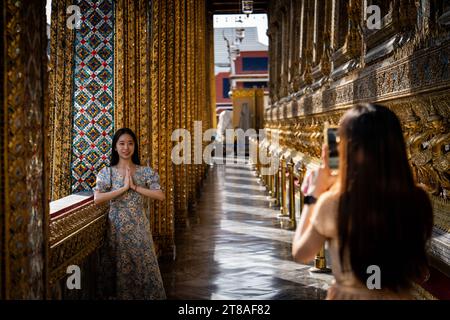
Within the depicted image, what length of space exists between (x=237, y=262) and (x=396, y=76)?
2412mm

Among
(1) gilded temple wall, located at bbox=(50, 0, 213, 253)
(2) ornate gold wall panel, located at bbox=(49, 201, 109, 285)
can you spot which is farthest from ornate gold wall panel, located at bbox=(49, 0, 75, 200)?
(2) ornate gold wall panel, located at bbox=(49, 201, 109, 285)

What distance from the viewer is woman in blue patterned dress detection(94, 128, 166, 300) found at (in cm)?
388

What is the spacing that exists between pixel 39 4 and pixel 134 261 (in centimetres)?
214

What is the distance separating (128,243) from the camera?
12.9 feet

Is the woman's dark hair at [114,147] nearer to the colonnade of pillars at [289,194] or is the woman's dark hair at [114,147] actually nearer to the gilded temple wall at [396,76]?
the gilded temple wall at [396,76]

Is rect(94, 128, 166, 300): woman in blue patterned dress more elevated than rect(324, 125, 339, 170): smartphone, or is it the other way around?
rect(324, 125, 339, 170): smartphone

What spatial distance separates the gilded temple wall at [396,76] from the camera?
9.71 feet

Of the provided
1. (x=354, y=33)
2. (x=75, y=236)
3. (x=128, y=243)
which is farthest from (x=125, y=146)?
(x=354, y=33)

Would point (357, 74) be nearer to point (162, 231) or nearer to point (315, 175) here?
point (162, 231)

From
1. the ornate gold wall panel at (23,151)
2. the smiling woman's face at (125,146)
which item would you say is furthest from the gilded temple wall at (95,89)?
the ornate gold wall panel at (23,151)

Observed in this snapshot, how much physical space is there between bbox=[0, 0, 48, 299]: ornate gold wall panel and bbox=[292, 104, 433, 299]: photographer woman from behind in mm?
997

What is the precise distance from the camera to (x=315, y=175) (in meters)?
1.87

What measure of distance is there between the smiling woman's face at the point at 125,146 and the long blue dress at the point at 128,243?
0.14m

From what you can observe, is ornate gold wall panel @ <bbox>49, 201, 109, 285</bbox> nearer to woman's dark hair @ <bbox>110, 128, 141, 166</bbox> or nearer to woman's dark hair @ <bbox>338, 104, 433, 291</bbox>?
woman's dark hair @ <bbox>110, 128, 141, 166</bbox>
